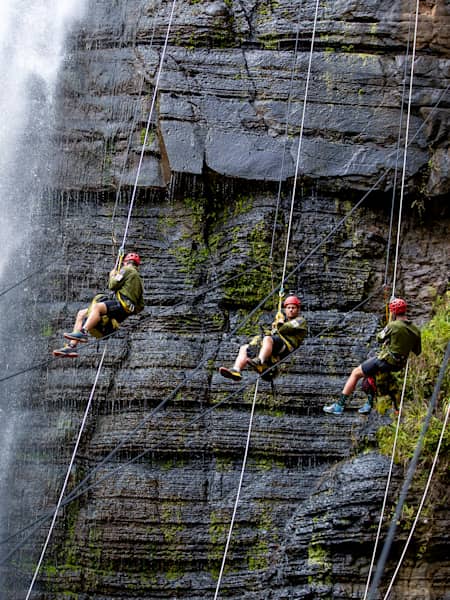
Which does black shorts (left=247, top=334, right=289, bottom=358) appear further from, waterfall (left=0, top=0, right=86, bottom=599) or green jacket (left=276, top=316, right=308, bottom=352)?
waterfall (left=0, top=0, right=86, bottom=599)

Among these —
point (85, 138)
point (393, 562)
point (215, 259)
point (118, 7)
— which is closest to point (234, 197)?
point (215, 259)

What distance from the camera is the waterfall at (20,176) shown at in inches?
501

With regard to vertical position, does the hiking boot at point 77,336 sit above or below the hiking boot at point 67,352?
above

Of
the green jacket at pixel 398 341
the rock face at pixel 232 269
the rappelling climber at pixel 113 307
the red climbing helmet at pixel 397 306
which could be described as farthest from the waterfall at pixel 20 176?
the red climbing helmet at pixel 397 306

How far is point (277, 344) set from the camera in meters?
9.97

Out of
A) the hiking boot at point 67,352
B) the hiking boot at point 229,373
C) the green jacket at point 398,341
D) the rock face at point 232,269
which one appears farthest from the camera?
the rock face at point 232,269

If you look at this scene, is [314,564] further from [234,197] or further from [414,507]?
[234,197]

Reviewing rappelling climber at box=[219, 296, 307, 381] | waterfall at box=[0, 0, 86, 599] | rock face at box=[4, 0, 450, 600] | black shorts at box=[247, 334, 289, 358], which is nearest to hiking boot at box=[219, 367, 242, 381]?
rappelling climber at box=[219, 296, 307, 381]

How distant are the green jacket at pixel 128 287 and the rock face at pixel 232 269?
2123 mm

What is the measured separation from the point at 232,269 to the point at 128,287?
316cm

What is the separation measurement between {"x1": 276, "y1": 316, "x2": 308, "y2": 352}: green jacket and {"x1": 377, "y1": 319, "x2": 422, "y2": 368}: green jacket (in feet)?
2.98

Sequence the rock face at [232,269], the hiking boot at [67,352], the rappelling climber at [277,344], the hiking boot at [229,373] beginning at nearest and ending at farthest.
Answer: the hiking boot at [229,373] < the hiking boot at [67,352] < the rappelling climber at [277,344] < the rock face at [232,269]

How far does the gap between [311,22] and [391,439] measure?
668cm

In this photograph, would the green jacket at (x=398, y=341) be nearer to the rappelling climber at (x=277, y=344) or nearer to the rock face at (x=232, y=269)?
the rappelling climber at (x=277, y=344)
